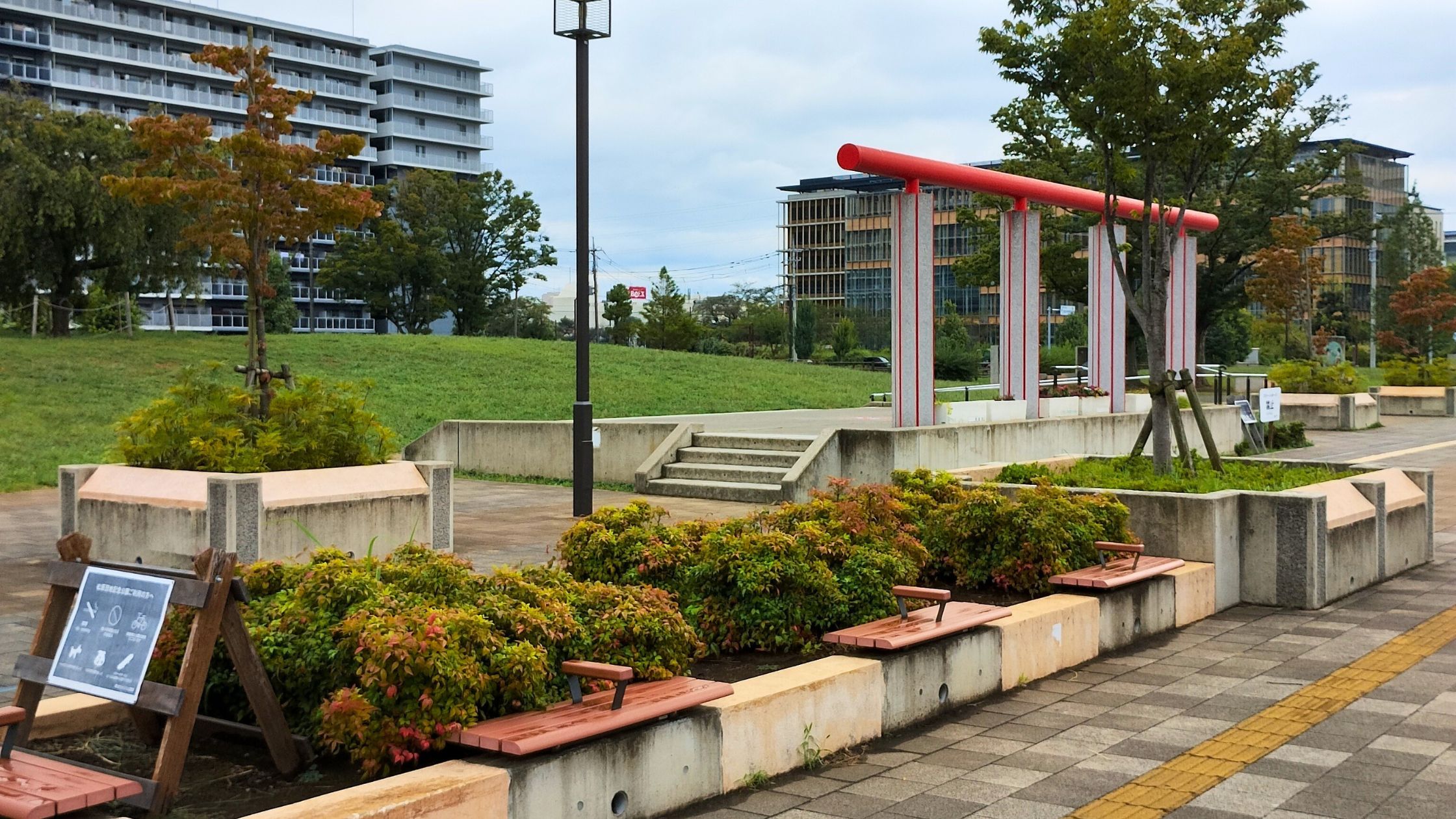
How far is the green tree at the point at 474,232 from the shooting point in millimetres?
75438

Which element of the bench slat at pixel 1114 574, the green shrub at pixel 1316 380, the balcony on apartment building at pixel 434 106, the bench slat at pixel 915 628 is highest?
the balcony on apartment building at pixel 434 106

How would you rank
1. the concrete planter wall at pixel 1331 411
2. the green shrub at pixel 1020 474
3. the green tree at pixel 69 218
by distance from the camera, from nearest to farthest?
1. the green shrub at pixel 1020 474
2. the concrete planter wall at pixel 1331 411
3. the green tree at pixel 69 218

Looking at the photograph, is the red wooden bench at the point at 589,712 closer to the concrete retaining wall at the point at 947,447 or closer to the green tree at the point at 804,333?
the concrete retaining wall at the point at 947,447

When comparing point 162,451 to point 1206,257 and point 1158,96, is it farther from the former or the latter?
point 1206,257

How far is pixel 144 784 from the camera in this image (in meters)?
4.38

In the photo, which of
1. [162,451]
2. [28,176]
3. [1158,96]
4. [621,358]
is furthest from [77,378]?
[1158,96]

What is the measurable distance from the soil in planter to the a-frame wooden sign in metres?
0.09

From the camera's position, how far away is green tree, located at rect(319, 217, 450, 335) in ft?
242

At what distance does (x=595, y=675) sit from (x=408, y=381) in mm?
31695

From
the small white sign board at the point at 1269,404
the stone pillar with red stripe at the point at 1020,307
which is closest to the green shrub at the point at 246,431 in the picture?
the stone pillar with red stripe at the point at 1020,307

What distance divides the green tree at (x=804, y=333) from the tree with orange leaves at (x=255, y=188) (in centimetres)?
6349

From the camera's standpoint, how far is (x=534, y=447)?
19.6 m

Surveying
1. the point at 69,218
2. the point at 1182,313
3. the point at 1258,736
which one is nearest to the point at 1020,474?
the point at 1258,736

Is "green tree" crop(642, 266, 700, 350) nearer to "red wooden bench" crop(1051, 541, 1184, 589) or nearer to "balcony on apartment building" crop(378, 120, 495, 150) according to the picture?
"balcony on apartment building" crop(378, 120, 495, 150)
